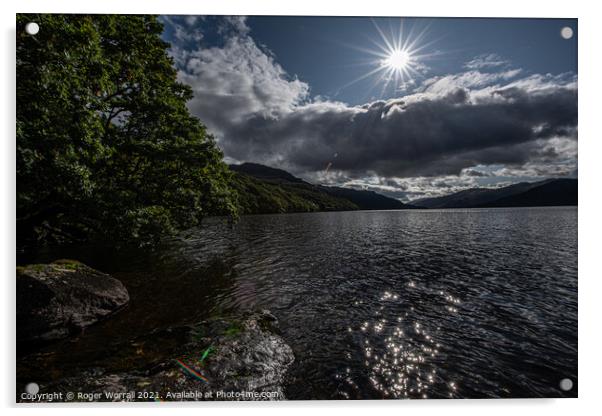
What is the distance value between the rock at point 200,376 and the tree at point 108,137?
6.41m

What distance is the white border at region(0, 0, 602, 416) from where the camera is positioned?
23.2 feet

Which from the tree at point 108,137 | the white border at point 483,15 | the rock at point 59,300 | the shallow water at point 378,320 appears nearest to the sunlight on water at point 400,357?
the shallow water at point 378,320

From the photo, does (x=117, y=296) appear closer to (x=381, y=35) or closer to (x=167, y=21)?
(x=167, y=21)

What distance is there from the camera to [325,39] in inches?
346

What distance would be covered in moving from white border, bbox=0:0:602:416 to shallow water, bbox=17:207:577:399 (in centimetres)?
61

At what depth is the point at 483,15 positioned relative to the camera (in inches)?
323

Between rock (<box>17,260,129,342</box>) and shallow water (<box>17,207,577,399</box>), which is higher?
rock (<box>17,260,129,342</box>)

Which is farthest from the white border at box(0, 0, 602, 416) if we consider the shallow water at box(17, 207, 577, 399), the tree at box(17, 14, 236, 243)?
the shallow water at box(17, 207, 577, 399)

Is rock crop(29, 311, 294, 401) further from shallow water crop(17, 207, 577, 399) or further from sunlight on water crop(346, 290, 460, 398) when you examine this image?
sunlight on water crop(346, 290, 460, 398)

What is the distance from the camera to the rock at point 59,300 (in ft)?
24.4

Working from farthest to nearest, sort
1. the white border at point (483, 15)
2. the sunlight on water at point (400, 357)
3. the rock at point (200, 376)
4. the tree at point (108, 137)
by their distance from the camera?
the tree at point (108, 137)
the white border at point (483, 15)
the sunlight on water at point (400, 357)
the rock at point (200, 376)

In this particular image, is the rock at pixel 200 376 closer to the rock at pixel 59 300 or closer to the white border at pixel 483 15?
the white border at pixel 483 15

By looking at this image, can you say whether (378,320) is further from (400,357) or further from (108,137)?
(108,137)

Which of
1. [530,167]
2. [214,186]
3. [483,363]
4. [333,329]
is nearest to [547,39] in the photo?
[530,167]
